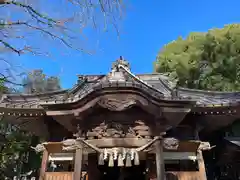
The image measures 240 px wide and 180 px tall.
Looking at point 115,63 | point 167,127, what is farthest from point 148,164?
point 115,63

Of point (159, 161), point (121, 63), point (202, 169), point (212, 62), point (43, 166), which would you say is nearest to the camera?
point (159, 161)

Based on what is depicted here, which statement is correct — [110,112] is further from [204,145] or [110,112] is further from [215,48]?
[215,48]

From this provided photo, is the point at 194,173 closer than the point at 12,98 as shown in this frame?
Yes

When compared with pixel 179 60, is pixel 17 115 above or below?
below

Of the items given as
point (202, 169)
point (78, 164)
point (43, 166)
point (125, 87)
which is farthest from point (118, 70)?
point (202, 169)

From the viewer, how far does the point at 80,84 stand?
38.1 ft

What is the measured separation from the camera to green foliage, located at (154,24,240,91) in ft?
64.0

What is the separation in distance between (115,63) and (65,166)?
16.0 ft

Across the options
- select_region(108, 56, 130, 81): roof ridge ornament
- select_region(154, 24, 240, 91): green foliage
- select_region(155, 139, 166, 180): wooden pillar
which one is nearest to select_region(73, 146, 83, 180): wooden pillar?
select_region(155, 139, 166, 180): wooden pillar

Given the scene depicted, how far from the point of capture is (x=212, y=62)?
20141mm

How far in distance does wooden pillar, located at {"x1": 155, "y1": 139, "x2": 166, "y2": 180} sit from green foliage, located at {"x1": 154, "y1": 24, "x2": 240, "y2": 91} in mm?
13010

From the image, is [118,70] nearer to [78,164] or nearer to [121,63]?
[121,63]

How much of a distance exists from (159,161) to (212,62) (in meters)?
15.1

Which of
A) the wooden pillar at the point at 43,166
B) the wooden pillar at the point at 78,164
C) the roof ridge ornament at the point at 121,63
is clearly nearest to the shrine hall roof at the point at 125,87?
the roof ridge ornament at the point at 121,63
